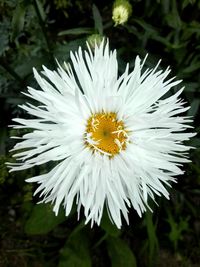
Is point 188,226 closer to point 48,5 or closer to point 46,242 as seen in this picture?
point 46,242

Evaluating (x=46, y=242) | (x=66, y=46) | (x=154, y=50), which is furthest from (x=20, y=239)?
(x=154, y=50)

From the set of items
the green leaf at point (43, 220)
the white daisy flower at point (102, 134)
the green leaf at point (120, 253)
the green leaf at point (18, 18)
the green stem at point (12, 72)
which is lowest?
the green leaf at point (120, 253)

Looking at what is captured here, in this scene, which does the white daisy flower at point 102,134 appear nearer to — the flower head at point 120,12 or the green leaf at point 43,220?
the flower head at point 120,12

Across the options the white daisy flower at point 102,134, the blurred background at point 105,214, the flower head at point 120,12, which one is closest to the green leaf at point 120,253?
the blurred background at point 105,214

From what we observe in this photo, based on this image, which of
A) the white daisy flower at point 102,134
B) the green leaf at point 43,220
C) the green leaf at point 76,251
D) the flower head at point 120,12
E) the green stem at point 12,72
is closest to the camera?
the white daisy flower at point 102,134

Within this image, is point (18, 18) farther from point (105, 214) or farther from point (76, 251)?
point (76, 251)

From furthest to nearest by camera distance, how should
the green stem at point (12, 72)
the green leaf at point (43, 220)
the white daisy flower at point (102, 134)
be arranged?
the green leaf at point (43, 220), the green stem at point (12, 72), the white daisy flower at point (102, 134)
